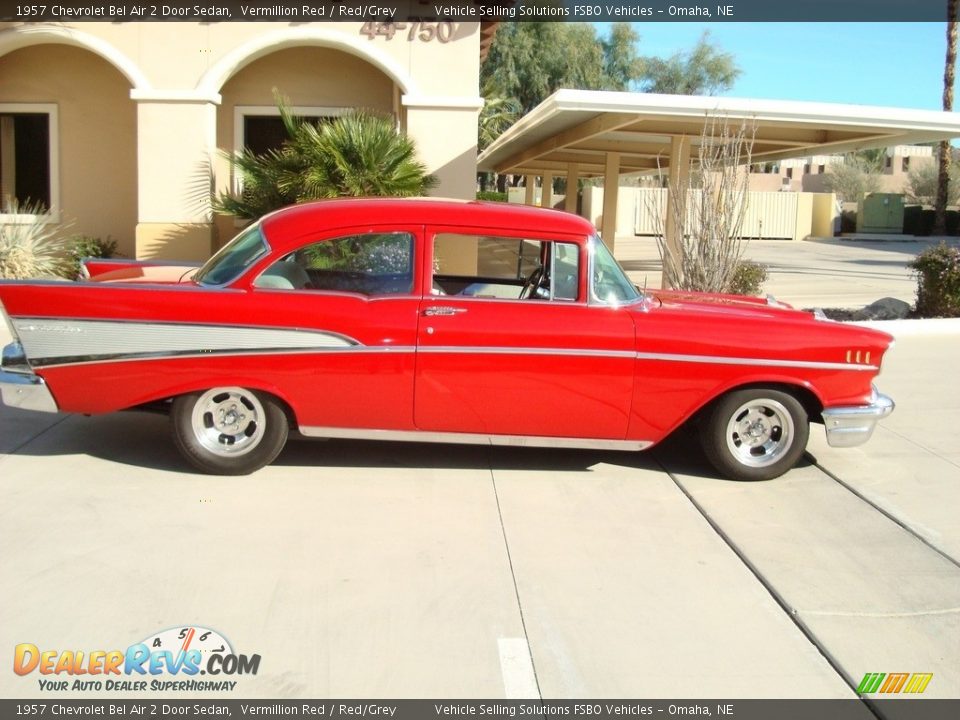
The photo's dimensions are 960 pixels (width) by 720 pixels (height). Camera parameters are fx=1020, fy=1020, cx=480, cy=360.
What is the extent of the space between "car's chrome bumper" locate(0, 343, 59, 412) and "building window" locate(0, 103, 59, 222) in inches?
372

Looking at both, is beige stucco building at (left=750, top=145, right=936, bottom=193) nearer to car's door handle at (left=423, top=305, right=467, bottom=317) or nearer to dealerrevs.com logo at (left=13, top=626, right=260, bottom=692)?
car's door handle at (left=423, top=305, right=467, bottom=317)

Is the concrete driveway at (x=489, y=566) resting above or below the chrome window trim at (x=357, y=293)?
below

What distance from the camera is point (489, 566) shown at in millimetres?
4914

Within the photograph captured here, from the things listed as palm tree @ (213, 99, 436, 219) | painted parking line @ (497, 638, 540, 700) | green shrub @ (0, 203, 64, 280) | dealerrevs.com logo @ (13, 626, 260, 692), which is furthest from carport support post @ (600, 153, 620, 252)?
dealerrevs.com logo @ (13, 626, 260, 692)

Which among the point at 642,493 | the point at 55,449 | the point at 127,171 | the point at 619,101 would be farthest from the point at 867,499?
the point at 127,171

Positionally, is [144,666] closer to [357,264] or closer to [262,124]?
[357,264]

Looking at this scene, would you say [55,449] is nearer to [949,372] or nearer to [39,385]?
[39,385]

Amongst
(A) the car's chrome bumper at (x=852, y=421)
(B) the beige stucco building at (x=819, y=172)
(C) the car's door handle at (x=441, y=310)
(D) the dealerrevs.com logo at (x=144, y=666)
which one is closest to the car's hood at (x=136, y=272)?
(C) the car's door handle at (x=441, y=310)

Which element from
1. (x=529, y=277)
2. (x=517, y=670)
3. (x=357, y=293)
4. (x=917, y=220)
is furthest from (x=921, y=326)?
(x=917, y=220)

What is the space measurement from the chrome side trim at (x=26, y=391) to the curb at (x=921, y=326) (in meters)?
9.35

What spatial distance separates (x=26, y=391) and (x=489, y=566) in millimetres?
2997

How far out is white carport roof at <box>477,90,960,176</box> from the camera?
13000mm

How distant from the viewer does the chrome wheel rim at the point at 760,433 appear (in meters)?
6.27

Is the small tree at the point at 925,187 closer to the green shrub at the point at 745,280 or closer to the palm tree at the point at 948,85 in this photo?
the palm tree at the point at 948,85
